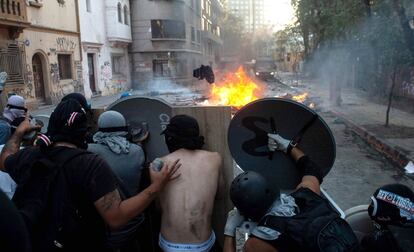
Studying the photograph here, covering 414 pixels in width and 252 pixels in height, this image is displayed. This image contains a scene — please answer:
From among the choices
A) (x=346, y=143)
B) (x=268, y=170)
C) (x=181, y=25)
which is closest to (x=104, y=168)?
(x=268, y=170)

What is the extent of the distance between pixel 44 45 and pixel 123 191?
60.0ft

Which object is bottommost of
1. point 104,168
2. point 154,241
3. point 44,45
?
point 154,241

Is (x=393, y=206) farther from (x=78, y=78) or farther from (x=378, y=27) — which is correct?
(x=78, y=78)

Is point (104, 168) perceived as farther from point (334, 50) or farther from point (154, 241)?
point (334, 50)

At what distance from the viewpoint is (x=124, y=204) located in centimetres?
212

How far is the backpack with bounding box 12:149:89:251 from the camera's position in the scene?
1884 millimetres

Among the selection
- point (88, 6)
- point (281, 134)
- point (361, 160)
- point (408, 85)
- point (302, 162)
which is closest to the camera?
A: point (302, 162)

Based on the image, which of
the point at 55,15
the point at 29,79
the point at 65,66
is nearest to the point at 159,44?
the point at 65,66

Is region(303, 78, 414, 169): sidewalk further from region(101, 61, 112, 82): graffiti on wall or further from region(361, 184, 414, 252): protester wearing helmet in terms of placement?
region(101, 61, 112, 82): graffiti on wall

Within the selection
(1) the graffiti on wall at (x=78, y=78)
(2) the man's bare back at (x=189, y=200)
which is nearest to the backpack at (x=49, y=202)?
(2) the man's bare back at (x=189, y=200)

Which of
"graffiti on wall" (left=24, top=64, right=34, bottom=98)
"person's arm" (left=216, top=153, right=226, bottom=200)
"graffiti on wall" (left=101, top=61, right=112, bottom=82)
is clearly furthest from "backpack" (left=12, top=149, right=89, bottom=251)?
"graffiti on wall" (left=101, top=61, right=112, bottom=82)

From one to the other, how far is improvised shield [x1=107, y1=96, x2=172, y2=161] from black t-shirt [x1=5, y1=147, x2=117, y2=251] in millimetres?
1302

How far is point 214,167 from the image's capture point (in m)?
2.69

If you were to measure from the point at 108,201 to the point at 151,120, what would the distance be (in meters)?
1.43
